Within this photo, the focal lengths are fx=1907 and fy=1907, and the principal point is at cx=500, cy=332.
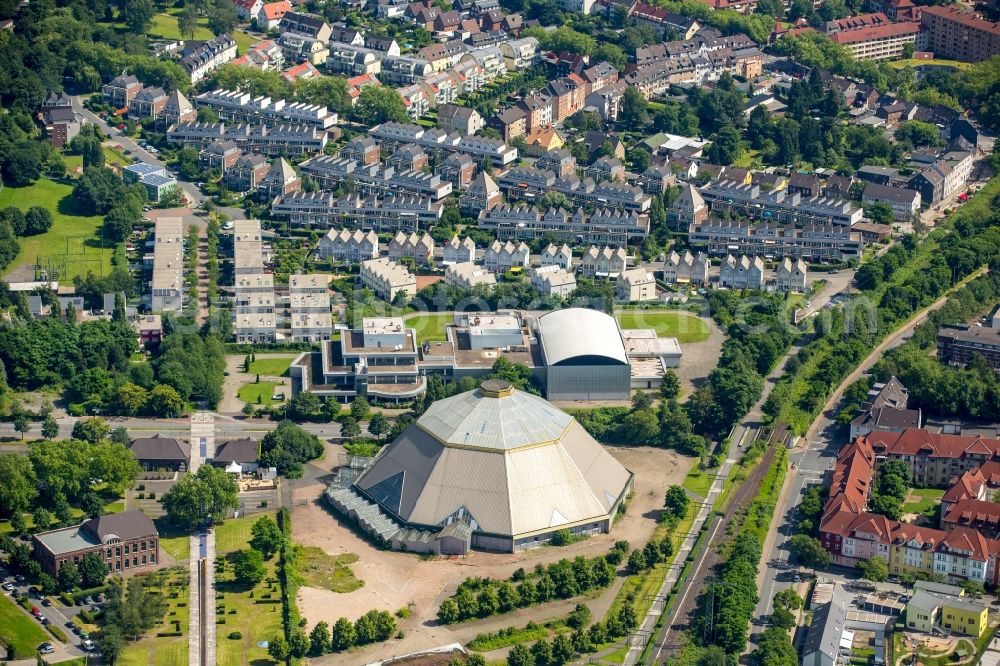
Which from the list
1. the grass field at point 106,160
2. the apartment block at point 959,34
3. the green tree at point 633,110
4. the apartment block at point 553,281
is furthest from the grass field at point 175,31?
the apartment block at point 959,34

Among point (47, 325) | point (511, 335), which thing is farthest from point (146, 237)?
point (511, 335)

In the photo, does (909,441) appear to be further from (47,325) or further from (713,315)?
(47,325)

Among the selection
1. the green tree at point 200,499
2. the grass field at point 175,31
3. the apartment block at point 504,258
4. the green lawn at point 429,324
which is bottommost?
the green tree at point 200,499

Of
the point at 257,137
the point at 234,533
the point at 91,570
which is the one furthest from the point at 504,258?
the point at 91,570

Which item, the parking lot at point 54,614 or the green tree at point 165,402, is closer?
the parking lot at point 54,614

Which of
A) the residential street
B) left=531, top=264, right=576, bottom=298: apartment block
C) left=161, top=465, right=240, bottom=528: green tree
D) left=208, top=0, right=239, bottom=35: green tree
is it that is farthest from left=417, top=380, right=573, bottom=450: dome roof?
left=208, top=0, right=239, bottom=35: green tree

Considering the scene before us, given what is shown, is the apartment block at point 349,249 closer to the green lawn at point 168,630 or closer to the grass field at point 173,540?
the grass field at point 173,540

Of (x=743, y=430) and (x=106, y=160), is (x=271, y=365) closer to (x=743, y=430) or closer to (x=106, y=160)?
(x=743, y=430)
